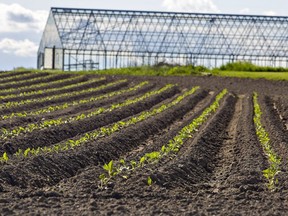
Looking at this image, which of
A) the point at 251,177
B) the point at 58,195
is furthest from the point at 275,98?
the point at 58,195

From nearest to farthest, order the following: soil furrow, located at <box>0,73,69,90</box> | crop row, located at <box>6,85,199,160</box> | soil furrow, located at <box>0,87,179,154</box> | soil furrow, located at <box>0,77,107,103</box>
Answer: crop row, located at <box>6,85,199,160</box> < soil furrow, located at <box>0,87,179,154</box> < soil furrow, located at <box>0,77,107,103</box> < soil furrow, located at <box>0,73,69,90</box>

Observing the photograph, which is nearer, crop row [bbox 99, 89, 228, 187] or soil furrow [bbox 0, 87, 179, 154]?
crop row [bbox 99, 89, 228, 187]

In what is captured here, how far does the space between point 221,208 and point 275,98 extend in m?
22.7

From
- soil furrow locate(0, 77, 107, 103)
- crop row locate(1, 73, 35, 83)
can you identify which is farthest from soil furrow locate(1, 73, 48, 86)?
soil furrow locate(0, 77, 107, 103)

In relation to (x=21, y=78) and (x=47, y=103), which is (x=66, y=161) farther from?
(x=21, y=78)

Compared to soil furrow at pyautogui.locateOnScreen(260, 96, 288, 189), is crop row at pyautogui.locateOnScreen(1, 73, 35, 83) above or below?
above

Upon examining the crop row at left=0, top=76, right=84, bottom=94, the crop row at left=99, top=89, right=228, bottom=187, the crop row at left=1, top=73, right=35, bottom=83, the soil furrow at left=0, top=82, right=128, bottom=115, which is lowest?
the soil furrow at left=0, top=82, right=128, bottom=115

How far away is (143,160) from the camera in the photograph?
11422mm

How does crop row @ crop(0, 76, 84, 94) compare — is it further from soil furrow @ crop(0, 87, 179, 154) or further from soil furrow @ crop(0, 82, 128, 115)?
soil furrow @ crop(0, 87, 179, 154)

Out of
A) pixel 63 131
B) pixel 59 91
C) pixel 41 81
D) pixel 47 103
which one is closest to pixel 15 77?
pixel 41 81

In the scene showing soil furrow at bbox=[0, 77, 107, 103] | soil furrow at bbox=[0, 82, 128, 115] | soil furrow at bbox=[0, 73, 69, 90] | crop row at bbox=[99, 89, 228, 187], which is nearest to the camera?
crop row at bbox=[99, 89, 228, 187]

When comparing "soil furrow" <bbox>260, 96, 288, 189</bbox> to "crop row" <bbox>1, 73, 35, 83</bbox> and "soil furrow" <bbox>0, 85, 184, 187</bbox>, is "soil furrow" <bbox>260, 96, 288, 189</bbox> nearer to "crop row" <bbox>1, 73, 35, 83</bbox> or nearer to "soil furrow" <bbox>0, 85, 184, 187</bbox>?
"soil furrow" <bbox>0, 85, 184, 187</bbox>

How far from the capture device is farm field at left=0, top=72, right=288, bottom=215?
8719 mm

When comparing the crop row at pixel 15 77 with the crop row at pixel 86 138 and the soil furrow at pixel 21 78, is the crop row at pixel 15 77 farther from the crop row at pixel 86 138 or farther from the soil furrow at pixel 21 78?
the crop row at pixel 86 138
